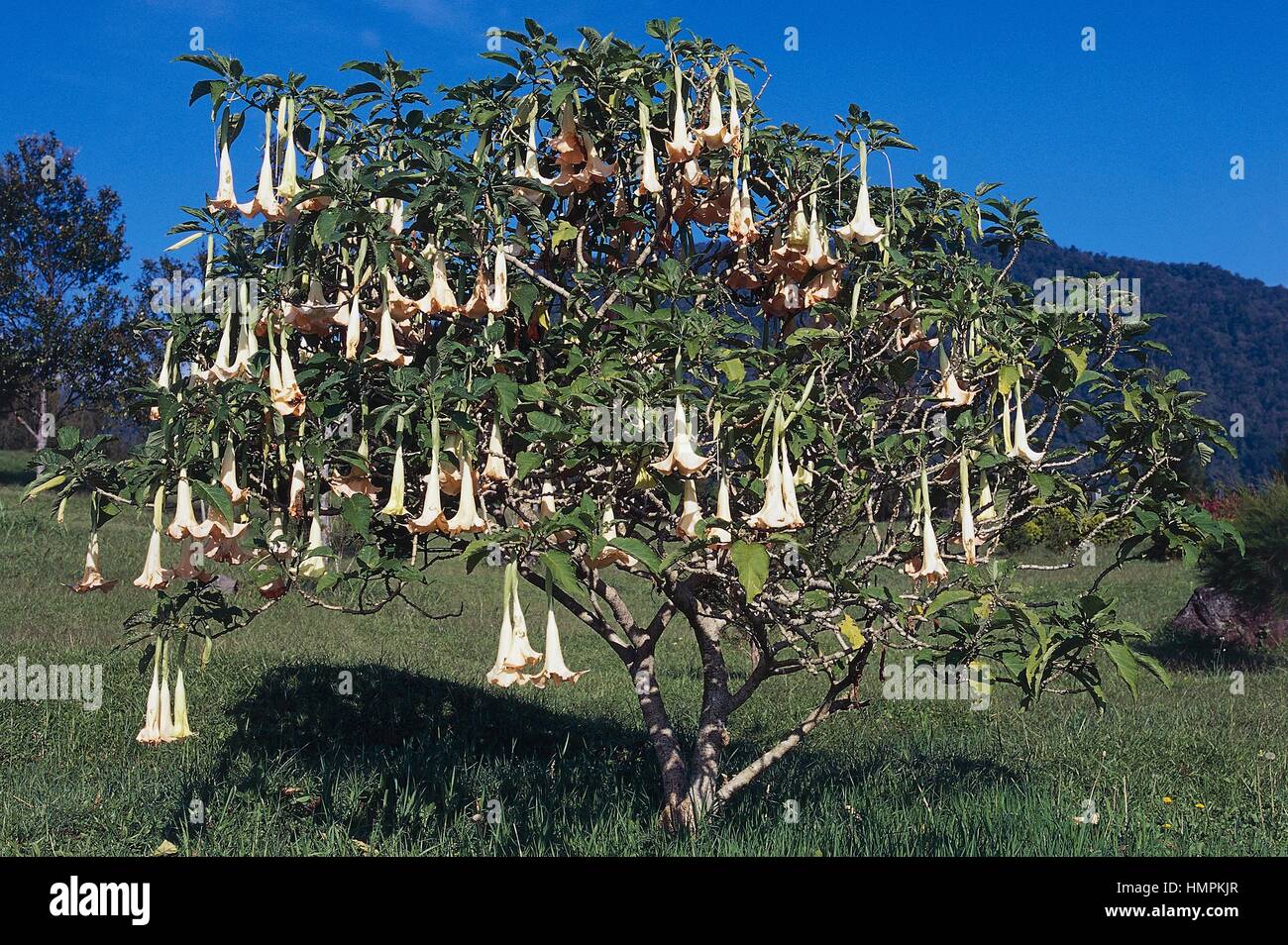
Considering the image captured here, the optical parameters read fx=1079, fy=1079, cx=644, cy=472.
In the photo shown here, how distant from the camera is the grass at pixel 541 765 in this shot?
4.13 m

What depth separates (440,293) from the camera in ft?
10.1

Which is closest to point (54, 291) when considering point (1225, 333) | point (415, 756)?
point (415, 756)

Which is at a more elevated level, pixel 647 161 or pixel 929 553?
pixel 647 161

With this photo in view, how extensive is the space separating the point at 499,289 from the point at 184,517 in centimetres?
107

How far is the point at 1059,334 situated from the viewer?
347cm

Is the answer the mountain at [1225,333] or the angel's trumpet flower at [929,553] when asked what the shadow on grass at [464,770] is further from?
the mountain at [1225,333]

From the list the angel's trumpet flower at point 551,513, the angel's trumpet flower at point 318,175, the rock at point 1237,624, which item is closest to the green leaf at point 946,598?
the angel's trumpet flower at point 551,513

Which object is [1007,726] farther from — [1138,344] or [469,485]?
[469,485]

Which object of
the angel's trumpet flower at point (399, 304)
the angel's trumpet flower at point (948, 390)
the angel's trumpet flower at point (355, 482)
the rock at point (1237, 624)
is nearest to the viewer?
the angel's trumpet flower at point (399, 304)

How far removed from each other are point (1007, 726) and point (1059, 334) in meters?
4.32

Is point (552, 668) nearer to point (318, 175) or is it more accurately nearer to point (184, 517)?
point (184, 517)

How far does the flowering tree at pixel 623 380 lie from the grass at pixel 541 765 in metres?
0.86

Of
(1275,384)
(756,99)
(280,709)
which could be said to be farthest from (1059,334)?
(1275,384)

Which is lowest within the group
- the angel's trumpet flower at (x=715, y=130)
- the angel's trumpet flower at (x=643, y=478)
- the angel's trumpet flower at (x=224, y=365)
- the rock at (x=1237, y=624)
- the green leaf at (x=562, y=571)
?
the rock at (x=1237, y=624)
